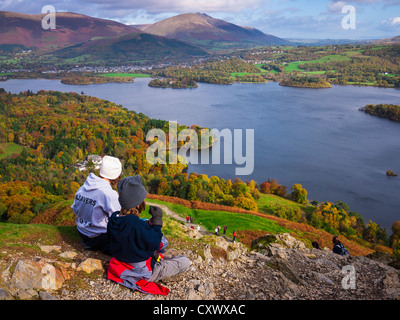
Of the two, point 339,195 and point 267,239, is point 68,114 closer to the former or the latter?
point 339,195

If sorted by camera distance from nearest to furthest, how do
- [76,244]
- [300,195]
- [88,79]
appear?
[76,244], [300,195], [88,79]

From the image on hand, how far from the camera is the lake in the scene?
47.0 m

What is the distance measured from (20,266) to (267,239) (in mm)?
9720

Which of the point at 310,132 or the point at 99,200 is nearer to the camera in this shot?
the point at 99,200

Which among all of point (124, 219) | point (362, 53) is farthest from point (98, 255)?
point (362, 53)

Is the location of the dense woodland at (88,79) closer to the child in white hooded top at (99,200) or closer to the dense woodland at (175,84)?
the dense woodland at (175,84)

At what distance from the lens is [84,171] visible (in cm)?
5078

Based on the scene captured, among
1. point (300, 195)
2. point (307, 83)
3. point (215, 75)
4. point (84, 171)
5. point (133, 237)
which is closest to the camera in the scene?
point (133, 237)

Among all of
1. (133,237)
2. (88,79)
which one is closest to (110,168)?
(133,237)

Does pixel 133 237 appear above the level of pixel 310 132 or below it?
above

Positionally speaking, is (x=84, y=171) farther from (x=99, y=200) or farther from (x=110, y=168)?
(x=110, y=168)

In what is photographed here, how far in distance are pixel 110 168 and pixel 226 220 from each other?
1821cm

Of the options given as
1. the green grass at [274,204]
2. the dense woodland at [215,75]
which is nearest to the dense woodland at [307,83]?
the dense woodland at [215,75]

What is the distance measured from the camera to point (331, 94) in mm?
124750
